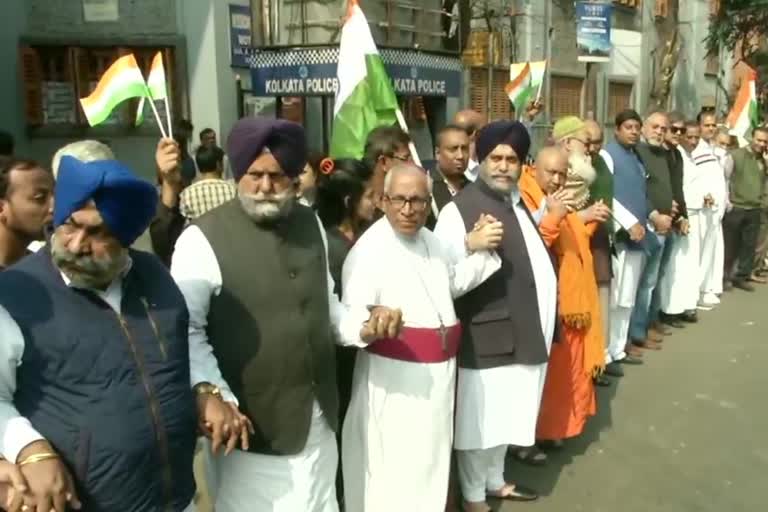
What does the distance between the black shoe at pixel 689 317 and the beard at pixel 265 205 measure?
20.2 feet

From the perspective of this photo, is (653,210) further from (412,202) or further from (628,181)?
(412,202)

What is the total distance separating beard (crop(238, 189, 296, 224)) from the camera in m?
2.72

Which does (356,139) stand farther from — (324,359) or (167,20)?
(167,20)

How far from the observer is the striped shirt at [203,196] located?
4.54 m

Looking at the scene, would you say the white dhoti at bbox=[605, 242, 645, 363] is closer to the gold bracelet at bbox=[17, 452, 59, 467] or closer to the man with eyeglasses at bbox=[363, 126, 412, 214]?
the man with eyeglasses at bbox=[363, 126, 412, 214]

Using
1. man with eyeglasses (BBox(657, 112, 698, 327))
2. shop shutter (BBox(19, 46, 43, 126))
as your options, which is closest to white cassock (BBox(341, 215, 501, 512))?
man with eyeglasses (BBox(657, 112, 698, 327))

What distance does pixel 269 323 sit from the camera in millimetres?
2719

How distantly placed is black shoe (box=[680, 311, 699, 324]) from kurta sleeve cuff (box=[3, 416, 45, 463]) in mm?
7008

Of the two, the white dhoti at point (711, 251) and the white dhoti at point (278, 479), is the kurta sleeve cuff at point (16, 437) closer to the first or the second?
the white dhoti at point (278, 479)

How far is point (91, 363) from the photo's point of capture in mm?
2100

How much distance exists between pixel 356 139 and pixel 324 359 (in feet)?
5.44

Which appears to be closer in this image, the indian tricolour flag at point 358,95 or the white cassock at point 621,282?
the indian tricolour flag at point 358,95

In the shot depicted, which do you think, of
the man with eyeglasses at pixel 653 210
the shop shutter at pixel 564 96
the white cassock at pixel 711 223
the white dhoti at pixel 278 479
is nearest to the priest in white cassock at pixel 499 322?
the white dhoti at pixel 278 479

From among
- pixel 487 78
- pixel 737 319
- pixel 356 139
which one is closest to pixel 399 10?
pixel 487 78
